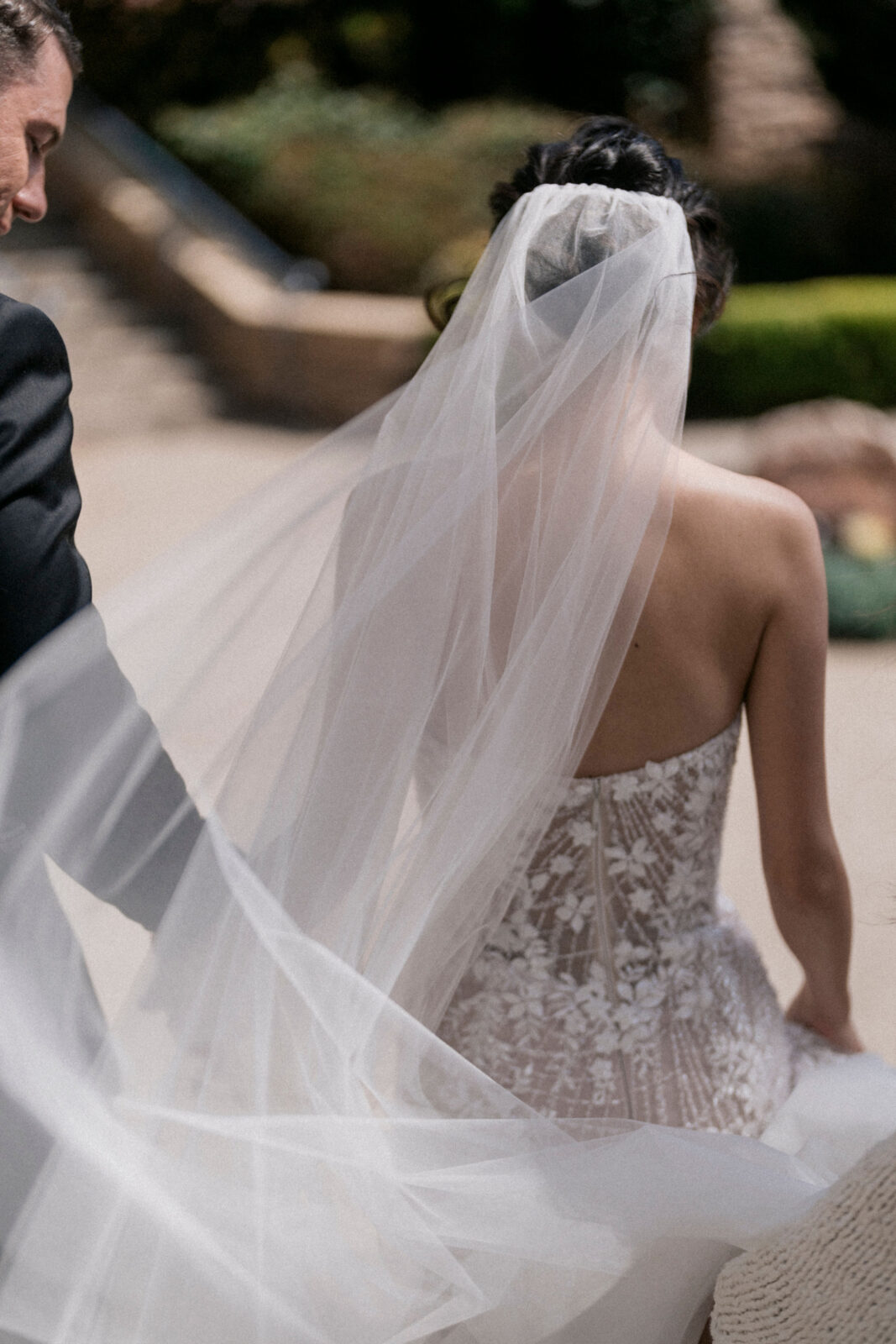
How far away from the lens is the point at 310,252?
36.9ft

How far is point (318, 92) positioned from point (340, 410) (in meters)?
5.18

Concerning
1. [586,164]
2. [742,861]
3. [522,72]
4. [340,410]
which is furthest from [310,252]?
[586,164]

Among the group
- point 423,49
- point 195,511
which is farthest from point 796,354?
point 423,49

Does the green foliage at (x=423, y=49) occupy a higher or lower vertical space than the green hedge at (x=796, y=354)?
higher

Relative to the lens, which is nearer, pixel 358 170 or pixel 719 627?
pixel 719 627

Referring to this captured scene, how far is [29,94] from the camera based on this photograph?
1718 mm

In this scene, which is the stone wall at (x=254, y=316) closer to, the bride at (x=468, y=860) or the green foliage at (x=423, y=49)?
the green foliage at (x=423, y=49)

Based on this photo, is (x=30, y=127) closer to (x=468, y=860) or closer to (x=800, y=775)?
(x=468, y=860)

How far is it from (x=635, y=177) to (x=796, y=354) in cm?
891

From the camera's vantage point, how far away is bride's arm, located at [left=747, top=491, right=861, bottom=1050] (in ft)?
5.47

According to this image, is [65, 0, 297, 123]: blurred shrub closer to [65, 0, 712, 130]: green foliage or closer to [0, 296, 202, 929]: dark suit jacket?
[65, 0, 712, 130]: green foliage

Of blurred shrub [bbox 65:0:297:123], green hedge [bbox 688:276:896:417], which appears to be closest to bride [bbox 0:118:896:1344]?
green hedge [bbox 688:276:896:417]

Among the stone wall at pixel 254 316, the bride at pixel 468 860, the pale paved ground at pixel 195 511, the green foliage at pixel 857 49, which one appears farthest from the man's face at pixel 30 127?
the green foliage at pixel 857 49

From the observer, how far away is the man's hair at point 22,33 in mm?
1676
